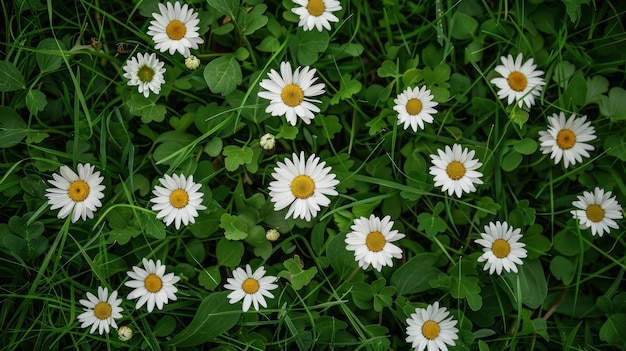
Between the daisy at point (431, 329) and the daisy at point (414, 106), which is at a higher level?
the daisy at point (414, 106)

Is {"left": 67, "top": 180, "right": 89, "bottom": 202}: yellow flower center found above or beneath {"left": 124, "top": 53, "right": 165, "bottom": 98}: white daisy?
beneath

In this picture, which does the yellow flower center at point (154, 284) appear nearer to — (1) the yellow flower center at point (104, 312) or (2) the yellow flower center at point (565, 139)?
(1) the yellow flower center at point (104, 312)

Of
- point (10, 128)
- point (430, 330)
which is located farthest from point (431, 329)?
point (10, 128)

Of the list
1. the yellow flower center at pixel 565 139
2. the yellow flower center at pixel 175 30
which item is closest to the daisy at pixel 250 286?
the yellow flower center at pixel 175 30

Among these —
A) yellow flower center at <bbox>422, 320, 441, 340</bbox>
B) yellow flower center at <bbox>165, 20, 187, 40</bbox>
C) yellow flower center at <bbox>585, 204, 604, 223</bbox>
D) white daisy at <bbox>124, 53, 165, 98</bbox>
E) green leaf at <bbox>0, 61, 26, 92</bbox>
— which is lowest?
yellow flower center at <bbox>422, 320, 441, 340</bbox>

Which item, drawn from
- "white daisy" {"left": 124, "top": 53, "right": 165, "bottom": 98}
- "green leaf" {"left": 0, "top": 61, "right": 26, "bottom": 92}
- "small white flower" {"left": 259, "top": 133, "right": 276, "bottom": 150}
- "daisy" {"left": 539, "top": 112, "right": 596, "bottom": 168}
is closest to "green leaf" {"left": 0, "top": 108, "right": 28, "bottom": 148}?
"green leaf" {"left": 0, "top": 61, "right": 26, "bottom": 92}

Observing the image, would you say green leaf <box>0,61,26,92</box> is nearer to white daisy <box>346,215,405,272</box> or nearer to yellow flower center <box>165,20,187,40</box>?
yellow flower center <box>165,20,187,40</box>

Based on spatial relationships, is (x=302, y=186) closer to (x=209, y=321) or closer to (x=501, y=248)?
(x=209, y=321)
